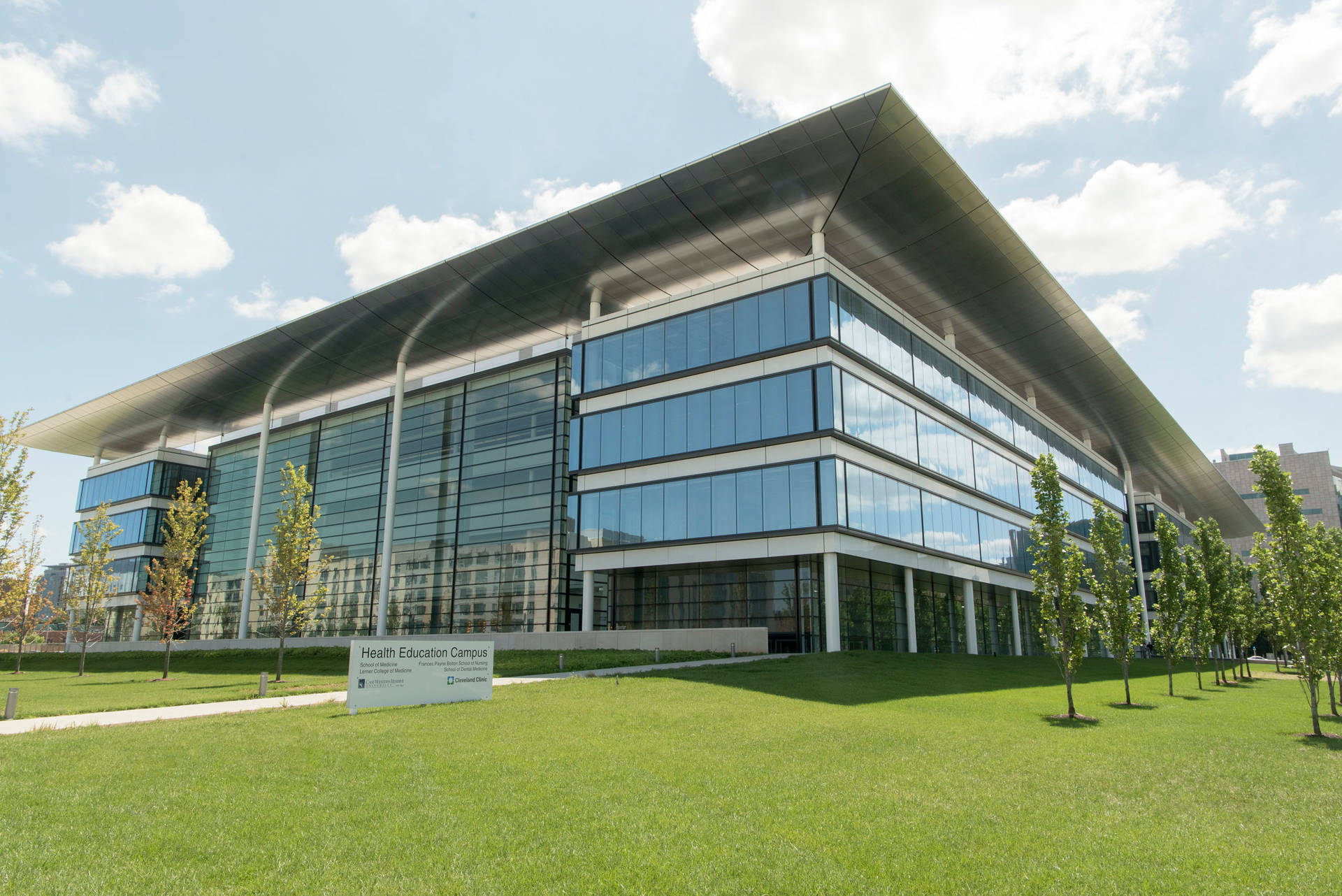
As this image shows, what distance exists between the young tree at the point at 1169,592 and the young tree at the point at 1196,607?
1012 millimetres

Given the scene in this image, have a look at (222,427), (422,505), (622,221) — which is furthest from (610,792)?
(222,427)

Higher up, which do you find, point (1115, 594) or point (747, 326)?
point (747, 326)

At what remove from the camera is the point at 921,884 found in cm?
707

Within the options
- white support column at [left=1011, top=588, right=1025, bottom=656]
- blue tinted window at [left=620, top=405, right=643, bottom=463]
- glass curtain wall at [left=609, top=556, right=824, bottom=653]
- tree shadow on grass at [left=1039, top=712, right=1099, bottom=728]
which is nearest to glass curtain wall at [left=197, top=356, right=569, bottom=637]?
glass curtain wall at [left=609, top=556, right=824, bottom=653]

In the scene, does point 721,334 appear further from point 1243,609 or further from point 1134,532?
point 1134,532

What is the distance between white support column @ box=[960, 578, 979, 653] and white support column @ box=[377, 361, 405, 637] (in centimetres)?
3555

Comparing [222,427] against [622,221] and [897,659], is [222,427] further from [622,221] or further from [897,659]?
[897,659]

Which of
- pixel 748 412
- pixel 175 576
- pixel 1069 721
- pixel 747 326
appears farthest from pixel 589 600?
pixel 1069 721

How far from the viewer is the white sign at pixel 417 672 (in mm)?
17484

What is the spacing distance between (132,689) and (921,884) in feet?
93.0

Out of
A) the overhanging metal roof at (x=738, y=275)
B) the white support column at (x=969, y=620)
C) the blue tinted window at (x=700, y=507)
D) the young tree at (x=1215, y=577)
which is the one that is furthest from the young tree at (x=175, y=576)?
the young tree at (x=1215, y=577)

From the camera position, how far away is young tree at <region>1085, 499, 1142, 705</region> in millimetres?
24125

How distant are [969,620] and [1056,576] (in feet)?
94.2

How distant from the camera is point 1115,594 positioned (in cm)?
2438
